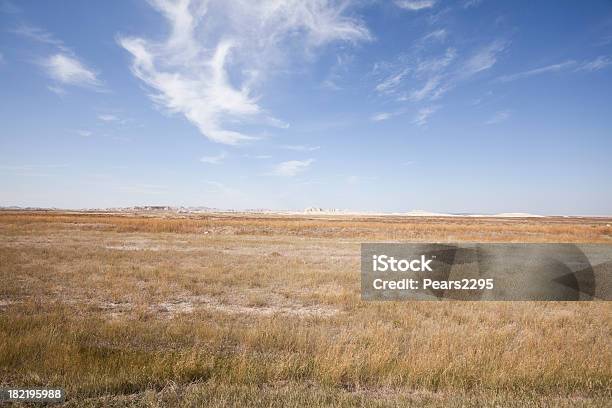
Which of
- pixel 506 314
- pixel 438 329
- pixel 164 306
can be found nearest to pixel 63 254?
pixel 164 306

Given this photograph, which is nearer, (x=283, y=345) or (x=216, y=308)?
(x=283, y=345)

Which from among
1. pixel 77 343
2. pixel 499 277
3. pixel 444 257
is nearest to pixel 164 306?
pixel 77 343

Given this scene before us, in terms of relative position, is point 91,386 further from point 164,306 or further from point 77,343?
point 164,306

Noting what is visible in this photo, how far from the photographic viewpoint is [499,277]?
51.0ft

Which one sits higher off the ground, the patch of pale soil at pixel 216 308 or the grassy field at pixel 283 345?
the grassy field at pixel 283 345

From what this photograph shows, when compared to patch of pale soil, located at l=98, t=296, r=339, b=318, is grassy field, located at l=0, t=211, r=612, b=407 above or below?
above

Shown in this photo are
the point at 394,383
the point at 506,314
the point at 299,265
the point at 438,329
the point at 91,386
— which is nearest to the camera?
the point at 91,386

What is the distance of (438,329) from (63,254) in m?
19.7

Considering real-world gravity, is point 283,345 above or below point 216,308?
above

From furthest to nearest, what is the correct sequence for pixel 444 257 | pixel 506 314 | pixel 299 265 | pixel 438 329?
pixel 299 265, pixel 444 257, pixel 506 314, pixel 438 329

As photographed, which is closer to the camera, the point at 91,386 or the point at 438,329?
the point at 91,386

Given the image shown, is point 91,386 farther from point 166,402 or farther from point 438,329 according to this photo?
point 438,329

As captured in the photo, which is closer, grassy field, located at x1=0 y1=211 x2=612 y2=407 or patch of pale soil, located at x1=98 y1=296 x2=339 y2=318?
grassy field, located at x1=0 y1=211 x2=612 y2=407

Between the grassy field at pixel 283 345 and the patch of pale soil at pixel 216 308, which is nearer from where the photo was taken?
the grassy field at pixel 283 345
